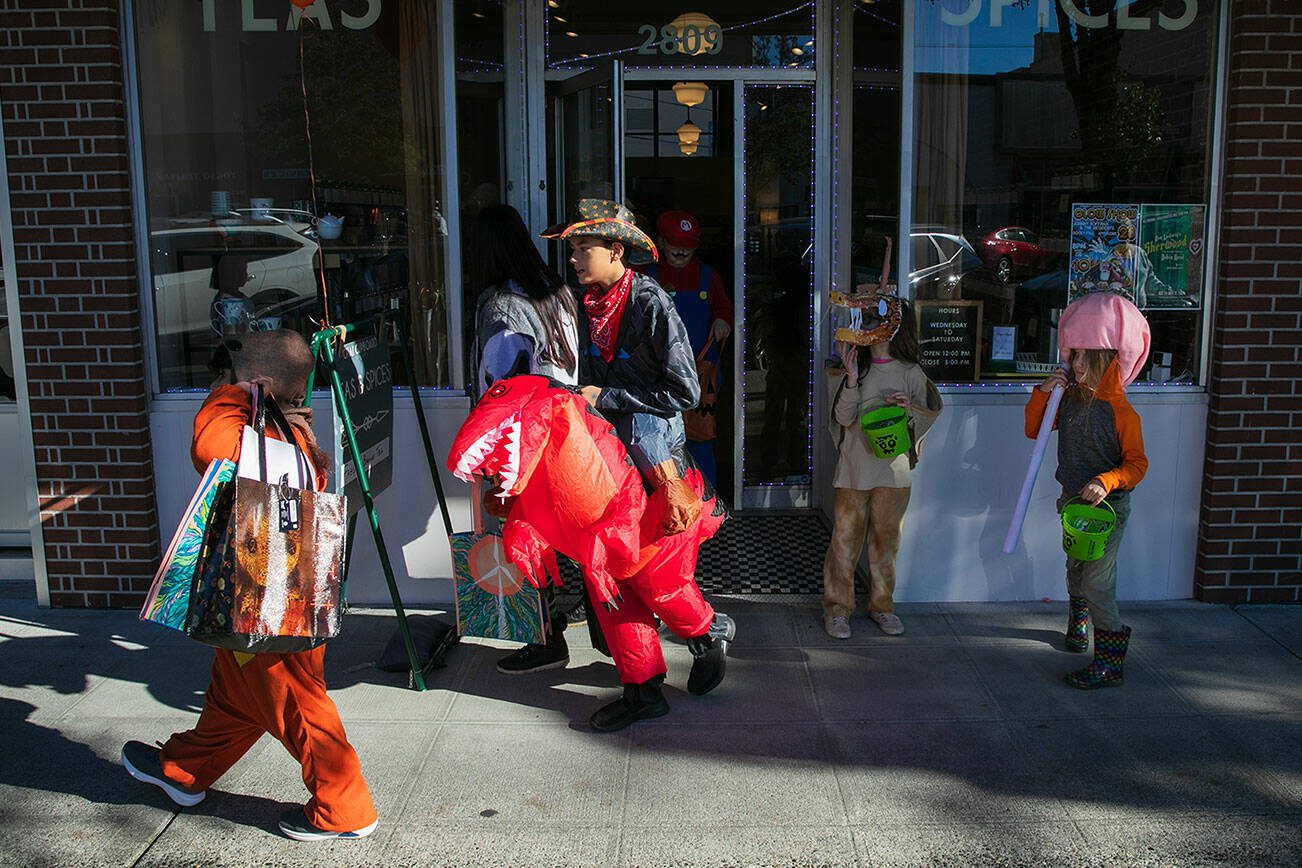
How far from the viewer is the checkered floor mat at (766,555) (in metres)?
5.84

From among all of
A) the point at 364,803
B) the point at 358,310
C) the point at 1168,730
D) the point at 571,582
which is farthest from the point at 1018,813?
the point at 358,310

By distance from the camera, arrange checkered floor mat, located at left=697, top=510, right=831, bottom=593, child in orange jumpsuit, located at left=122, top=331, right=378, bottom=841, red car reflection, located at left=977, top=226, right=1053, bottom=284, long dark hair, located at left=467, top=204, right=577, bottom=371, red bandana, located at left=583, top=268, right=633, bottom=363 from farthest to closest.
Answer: checkered floor mat, located at left=697, top=510, right=831, bottom=593, red car reflection, located at left=977, top=226, right=1053, bottom=284, long dark hair, located at left=467, top=204, right=577, bottom=371, red bandana, located at left=583, top=268, right=633, bottom=363, child in orange jumpsuit, located at left=122, top=331, right=378, bottom=841

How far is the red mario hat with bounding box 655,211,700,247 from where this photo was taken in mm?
6340

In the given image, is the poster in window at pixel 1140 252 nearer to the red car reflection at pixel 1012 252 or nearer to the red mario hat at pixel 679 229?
the red car reflection at pixel 1012 252

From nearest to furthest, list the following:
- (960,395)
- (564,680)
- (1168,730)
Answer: (1168,730) → (564,680) → (960,395)

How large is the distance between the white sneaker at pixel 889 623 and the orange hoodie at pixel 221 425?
2.99 meters

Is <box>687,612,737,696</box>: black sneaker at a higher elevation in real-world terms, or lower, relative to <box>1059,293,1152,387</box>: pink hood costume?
lower

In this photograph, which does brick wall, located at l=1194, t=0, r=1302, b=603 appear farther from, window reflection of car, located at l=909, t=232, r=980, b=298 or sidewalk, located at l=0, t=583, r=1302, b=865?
window reflection of car, located at l=909, t=232, r=980, b=298

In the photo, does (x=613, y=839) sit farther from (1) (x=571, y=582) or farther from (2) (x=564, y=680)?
(1) (x=571, y=582)

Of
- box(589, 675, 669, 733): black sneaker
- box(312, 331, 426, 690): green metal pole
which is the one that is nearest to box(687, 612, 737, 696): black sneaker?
box(589, 675, 669, 733): black sneaker

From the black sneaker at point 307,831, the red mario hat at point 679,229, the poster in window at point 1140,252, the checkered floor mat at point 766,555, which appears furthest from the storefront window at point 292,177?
the poster in window at point 1140,252

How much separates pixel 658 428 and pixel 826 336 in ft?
6.80

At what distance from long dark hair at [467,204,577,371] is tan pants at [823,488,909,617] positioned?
4.82 ft

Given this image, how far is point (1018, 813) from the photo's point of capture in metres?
3.72
